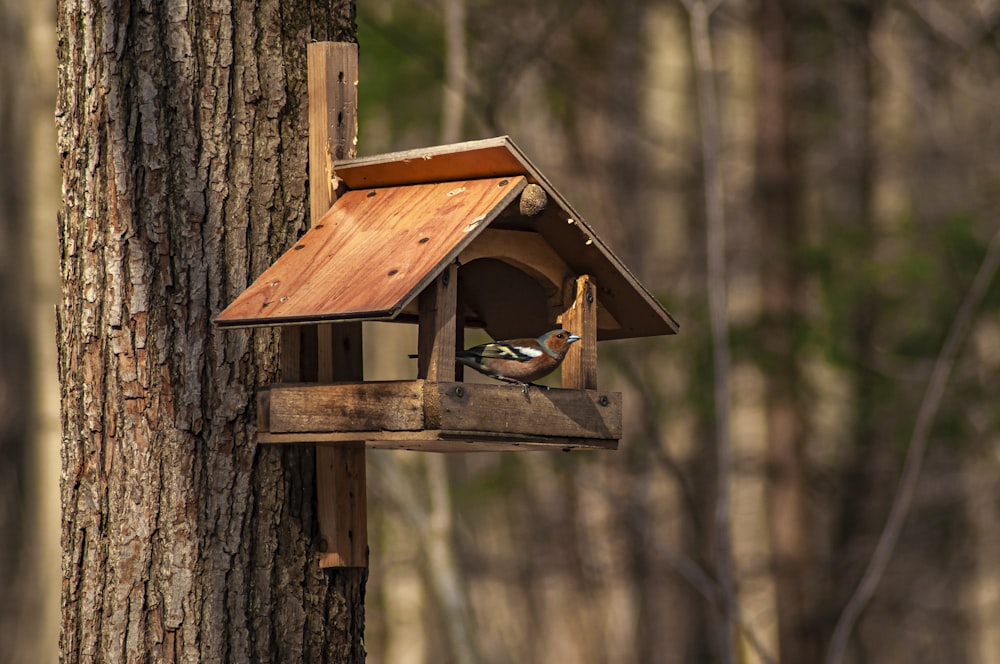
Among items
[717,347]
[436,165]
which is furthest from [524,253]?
[717,347]

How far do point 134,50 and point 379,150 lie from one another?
6.37 meters

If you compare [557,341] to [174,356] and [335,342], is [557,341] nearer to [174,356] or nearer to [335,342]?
[335,342]

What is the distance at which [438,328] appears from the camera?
8.71ft

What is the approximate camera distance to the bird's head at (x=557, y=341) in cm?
289

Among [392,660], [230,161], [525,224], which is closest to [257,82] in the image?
[230,161]

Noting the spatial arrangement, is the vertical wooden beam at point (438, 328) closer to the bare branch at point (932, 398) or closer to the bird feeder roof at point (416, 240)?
the bird feeder roof at point (416, 240)

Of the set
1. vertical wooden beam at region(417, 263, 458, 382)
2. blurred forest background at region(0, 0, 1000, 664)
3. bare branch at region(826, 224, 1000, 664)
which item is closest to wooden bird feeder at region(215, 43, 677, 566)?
vertical wooden beam at region(417, 263, 458, 382)

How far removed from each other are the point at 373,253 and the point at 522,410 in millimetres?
483

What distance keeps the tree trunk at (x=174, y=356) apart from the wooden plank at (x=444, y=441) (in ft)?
0.48

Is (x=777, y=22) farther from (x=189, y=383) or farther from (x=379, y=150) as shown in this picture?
(x=189, y=383)

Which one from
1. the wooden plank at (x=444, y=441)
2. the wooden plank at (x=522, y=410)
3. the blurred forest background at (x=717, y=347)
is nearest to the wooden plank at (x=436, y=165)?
the wooden plank at (x=522, y=410)

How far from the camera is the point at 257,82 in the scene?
2969 millimetres

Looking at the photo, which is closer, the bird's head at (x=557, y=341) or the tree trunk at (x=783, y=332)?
the bird's head at (x=557, y=341)

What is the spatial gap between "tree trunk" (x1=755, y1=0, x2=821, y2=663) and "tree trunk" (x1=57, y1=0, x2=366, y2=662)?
214 inches
